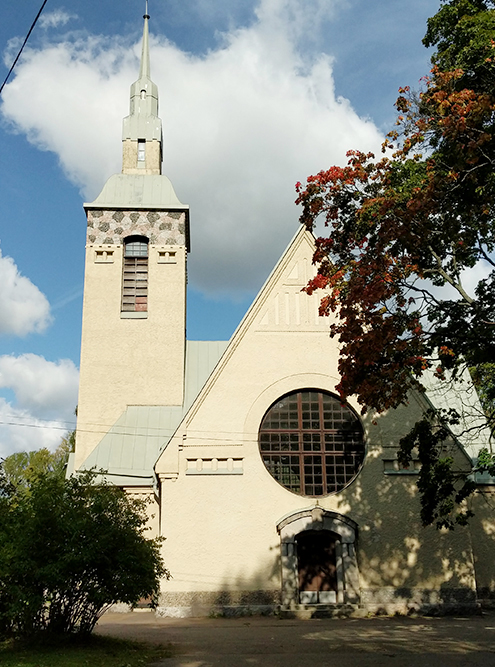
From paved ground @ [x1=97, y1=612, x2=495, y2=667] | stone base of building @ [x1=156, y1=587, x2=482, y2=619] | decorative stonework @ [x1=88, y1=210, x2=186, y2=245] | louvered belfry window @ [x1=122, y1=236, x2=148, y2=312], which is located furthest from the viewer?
decorative stonework @ [x1=88, y1=210, x2=186, y2=245]

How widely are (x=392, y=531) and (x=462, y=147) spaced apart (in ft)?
41.6

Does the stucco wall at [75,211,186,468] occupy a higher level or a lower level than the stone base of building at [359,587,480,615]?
higher

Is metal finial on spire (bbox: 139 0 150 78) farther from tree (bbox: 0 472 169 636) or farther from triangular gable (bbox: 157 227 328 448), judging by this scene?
tree (bbox: 0 472 169 636)

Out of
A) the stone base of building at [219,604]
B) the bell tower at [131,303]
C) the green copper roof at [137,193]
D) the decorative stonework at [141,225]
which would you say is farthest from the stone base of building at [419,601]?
the green copper roof at [137,193]

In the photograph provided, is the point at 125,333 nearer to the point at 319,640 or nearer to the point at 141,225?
the point at 141,225

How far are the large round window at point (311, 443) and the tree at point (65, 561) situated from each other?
7.14m

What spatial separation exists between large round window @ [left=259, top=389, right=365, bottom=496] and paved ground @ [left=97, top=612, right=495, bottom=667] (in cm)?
410

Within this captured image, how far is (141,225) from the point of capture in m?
27.3

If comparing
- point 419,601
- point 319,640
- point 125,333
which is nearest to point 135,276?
point 125,333

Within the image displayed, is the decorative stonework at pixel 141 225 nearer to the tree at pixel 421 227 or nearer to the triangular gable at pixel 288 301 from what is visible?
the triangular gable at pixel 288 301

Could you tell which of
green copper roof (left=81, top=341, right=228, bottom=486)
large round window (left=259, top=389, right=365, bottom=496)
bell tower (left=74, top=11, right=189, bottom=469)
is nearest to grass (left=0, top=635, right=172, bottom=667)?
large round window (left=259, top=389, right=365, bottom=496)

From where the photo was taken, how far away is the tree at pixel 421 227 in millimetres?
11227

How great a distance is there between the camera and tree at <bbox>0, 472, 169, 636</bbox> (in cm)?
1255

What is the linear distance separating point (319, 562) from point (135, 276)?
1350cm
